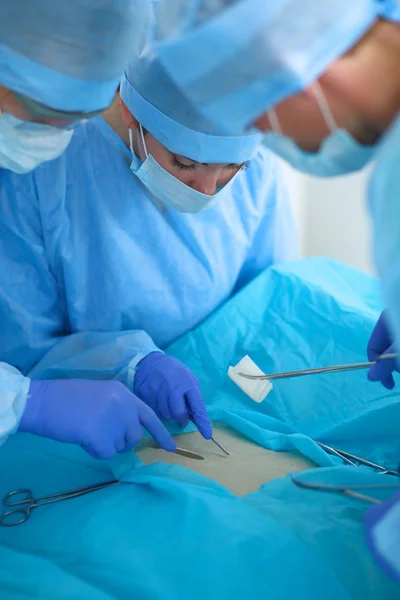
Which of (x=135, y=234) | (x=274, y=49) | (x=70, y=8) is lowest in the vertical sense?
(x=135, y=234)

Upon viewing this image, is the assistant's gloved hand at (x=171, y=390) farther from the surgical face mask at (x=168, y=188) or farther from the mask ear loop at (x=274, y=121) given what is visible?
the mask ear loop at (x=274, y=121)

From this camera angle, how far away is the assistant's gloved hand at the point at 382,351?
1.11m

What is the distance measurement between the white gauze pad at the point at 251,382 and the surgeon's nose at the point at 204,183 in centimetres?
40

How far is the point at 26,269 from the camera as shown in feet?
4.02

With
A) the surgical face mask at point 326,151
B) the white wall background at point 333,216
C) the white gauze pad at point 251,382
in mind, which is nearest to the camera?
the surgical face mask at point 326,151

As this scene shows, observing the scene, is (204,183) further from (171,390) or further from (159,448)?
(159,448)

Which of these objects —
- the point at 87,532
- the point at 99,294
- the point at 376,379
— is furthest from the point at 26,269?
the point at 376,379

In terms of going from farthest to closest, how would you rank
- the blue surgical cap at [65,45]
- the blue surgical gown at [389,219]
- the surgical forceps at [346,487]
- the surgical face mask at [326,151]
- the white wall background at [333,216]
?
1. the white wall background at [333,216]
2. the surgical forceps at [346,487]
3. the blue surgical cap at [65,45]
4. the surgical face mask at [326,151]
5. the blue surgical gown at [389,219]

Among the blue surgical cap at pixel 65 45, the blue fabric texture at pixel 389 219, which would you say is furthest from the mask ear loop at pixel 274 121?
the blue surgical cap at pixel 65 45

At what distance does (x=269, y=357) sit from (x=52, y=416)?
547 mm

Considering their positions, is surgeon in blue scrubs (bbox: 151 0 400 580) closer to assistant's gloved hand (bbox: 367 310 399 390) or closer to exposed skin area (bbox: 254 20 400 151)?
exposed skin area (bbox: 254 20 400 151)

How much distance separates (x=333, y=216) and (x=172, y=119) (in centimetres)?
175

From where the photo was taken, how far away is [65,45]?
824mm

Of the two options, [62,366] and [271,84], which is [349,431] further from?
[271,84]
